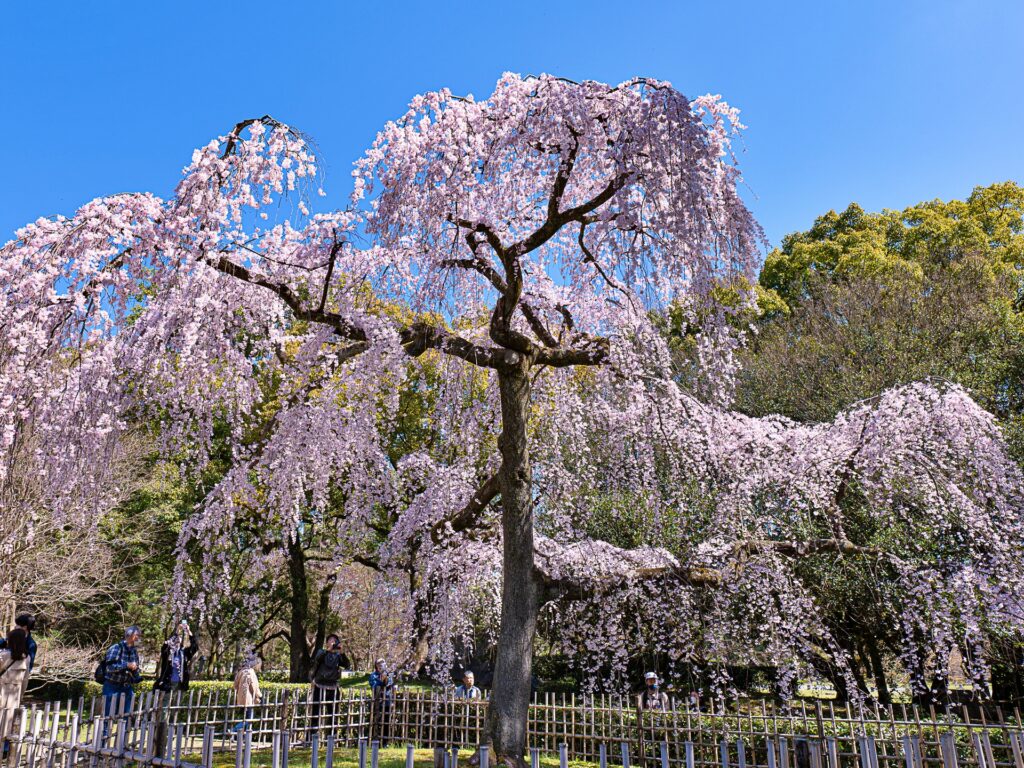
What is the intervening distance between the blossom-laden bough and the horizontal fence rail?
3.45 feet

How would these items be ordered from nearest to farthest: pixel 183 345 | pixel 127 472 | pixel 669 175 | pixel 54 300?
1. pixel 54 300
2. pixel 669 175
3. pixel 183 345
4. pixel 127 472

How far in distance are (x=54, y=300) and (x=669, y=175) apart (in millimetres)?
4333

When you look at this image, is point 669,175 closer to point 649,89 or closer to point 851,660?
point 649,89

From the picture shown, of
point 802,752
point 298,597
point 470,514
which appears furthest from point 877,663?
point 298,597

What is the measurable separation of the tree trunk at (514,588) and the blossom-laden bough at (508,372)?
0.9 inches

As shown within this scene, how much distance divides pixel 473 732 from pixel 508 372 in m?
4.45

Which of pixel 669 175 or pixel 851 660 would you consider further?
pixel 851 660

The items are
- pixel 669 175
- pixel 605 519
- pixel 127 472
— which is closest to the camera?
pixel 669 175

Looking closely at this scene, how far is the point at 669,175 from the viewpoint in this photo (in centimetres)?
501

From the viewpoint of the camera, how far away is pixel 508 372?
261 inches

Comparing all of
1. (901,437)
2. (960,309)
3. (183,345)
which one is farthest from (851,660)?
(183,345)

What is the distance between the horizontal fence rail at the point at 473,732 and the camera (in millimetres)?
3910

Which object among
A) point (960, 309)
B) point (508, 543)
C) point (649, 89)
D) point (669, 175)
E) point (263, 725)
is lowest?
point (263, 725)

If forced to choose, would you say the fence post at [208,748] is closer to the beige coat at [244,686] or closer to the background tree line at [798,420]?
the beige coat at [244,686]
